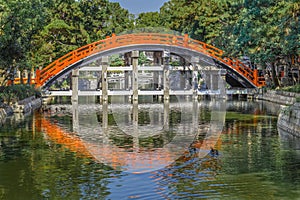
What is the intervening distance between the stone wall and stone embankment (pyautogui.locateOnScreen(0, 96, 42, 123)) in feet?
53.1

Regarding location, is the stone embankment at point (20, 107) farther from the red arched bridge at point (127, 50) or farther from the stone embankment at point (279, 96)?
the stone embankment at point (279, 96)

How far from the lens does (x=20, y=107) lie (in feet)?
127

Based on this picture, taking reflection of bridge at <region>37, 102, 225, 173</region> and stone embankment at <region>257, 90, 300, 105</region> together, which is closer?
reflection of bridge at <region>37, 102, 225, 173</region>

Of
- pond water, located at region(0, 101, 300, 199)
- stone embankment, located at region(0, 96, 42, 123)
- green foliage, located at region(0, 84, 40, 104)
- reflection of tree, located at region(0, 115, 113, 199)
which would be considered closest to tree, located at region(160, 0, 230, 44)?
stone embankment, located at region(0, 96, 42, 123)

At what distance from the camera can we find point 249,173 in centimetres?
1714

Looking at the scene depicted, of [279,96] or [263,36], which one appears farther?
[279,96]

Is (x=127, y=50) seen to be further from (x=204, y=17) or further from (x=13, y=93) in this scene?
(x=13, y=93)

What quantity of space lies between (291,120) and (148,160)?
983 cm

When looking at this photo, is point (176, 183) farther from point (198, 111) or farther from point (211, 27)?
point (211, 27)

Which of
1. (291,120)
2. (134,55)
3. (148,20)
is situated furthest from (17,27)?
(148,20)

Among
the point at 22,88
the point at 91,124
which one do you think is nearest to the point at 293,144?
the point at 91,124

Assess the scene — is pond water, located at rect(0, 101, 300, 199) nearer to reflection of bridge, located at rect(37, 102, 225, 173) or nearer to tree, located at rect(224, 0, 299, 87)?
reflection of bridge, located at rect(37, 102, 225, 173)

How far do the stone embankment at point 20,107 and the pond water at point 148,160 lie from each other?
2.13m

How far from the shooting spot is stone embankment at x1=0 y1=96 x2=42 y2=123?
34.8 metres
